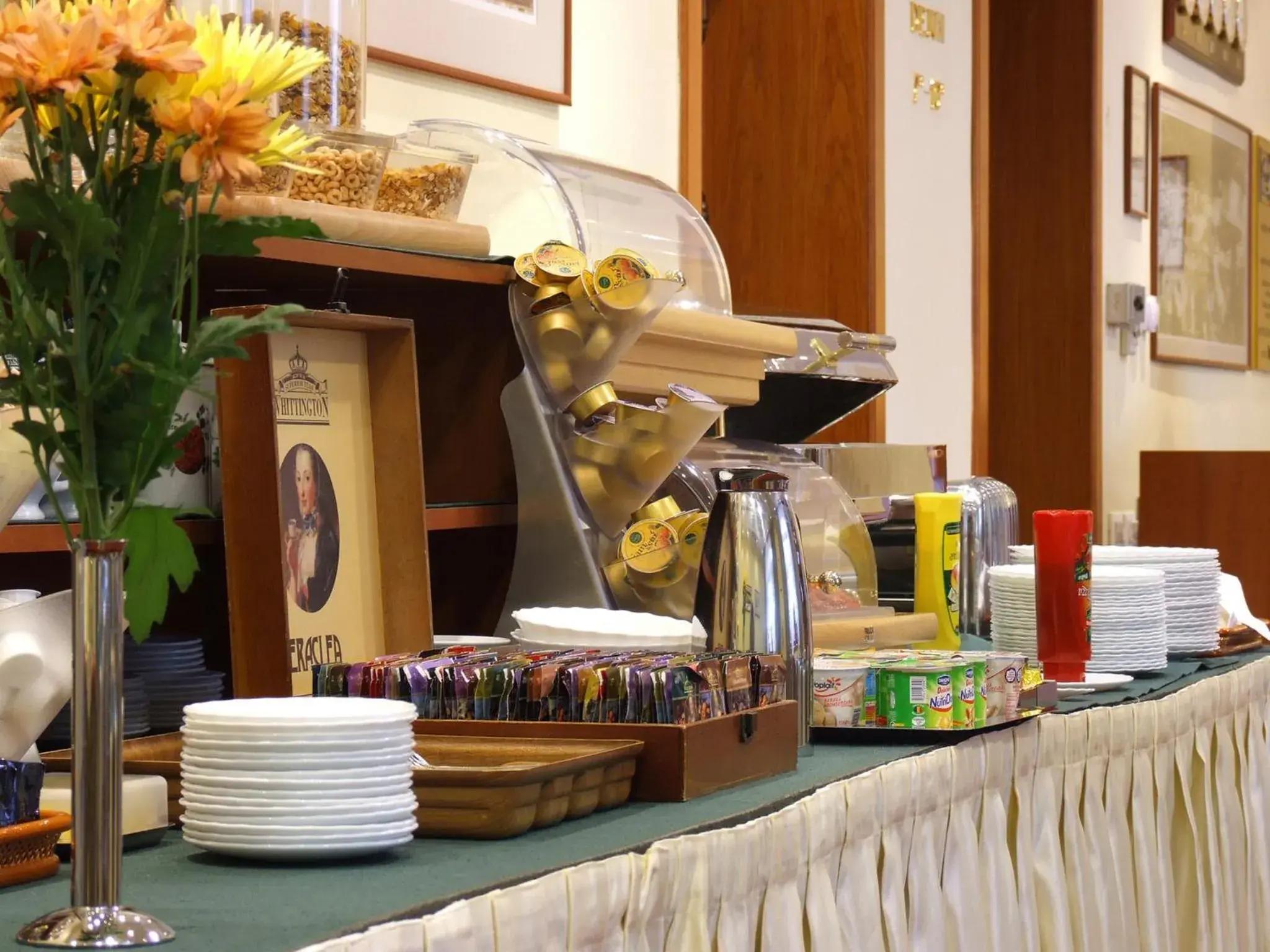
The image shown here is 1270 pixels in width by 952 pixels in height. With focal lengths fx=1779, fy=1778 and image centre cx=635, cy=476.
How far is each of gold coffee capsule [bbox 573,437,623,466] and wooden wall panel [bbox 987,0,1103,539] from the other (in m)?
3.69

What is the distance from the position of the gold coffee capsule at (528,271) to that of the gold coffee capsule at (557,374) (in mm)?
79

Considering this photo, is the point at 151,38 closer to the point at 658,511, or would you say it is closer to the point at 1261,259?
the point at 658,511

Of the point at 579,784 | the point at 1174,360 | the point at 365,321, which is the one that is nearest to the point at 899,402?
the point at 1174,360

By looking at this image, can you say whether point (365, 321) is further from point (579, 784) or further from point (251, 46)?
point (251, 46)

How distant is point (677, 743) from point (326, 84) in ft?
2.70

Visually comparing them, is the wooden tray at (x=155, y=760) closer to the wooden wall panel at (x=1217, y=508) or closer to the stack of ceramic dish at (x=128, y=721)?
the stack of ceramic dish at (x=128, y=721)

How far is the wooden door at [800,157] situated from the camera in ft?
13.4

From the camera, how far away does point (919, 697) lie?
163 centimetres

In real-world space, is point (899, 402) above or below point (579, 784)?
above

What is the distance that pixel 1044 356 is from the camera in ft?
18.0

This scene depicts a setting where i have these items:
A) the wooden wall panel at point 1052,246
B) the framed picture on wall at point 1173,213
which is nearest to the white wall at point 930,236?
the wooden wall panel at point 1052,246

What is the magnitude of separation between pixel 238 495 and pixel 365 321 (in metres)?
0.23

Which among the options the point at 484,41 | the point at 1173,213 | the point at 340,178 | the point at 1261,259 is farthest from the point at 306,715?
the point at 1261,259

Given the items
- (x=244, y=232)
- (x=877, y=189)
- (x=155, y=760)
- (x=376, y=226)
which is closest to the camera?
(x=244, y=232)
